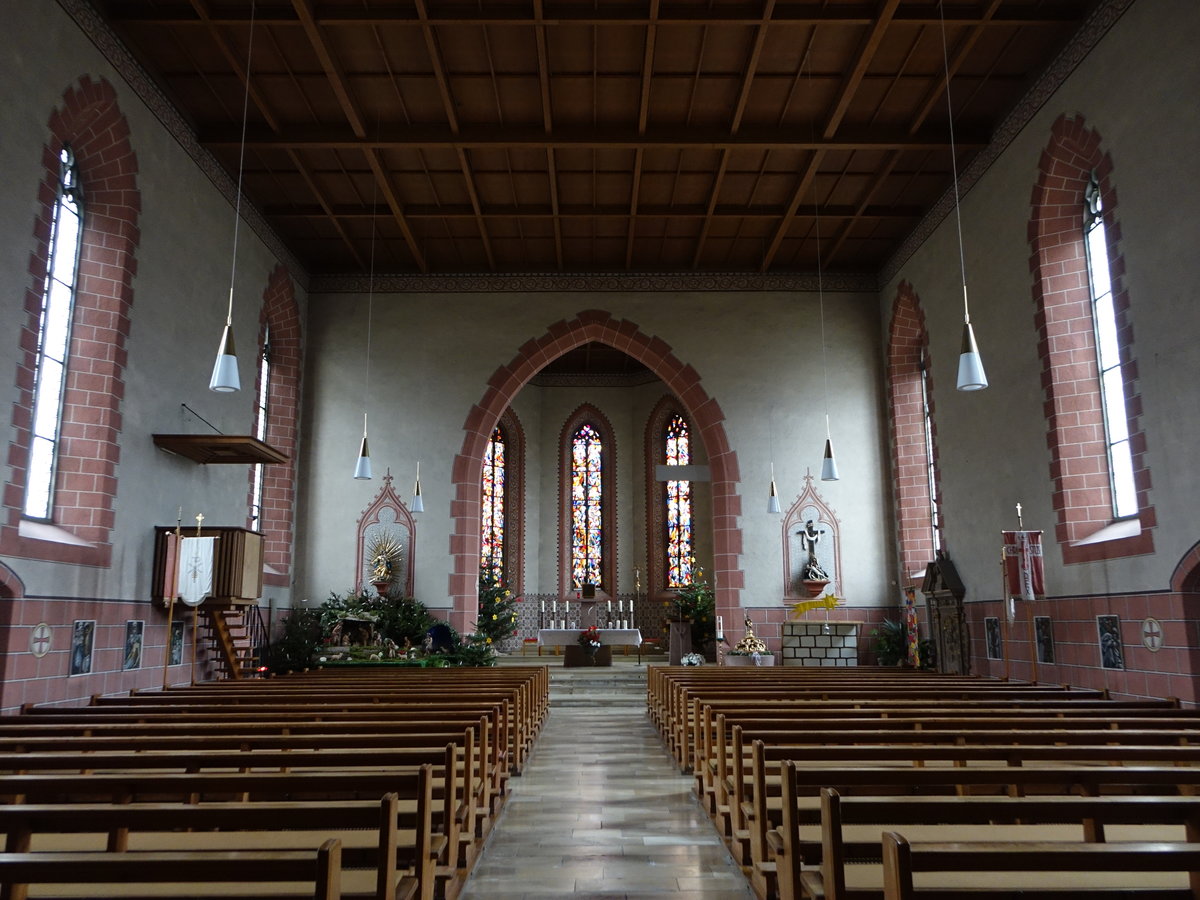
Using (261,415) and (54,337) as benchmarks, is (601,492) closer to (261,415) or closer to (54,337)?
(261,415)

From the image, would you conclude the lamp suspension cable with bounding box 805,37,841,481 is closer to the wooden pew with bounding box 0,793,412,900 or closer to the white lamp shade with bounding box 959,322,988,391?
the white lamp shade with bounding box 959,322,988,391

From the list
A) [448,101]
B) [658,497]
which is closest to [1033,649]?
[448,101]

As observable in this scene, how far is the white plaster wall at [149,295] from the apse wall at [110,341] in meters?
0.02

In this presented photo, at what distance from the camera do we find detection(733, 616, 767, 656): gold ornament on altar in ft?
46.6

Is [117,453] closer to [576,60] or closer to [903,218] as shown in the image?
[576,60]

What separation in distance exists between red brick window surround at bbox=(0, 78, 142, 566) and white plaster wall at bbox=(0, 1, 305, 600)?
152 mm

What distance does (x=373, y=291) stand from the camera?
52.3 ft

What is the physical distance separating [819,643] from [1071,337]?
6.57 metres

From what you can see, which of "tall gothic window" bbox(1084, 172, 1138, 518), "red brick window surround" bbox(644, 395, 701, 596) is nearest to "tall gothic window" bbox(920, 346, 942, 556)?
"tall gothic window" bbox(1084, 172, 1138, 518)

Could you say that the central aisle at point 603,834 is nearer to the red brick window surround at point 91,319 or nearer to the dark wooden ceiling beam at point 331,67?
the red brick window surround at point 91,319

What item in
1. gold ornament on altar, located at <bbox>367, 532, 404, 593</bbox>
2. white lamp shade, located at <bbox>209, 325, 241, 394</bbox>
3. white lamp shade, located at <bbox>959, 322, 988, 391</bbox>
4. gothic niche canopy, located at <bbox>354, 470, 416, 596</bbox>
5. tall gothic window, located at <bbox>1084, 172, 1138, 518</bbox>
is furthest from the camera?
gothic niche canopy, located at <bbox>354, 470, 416, 596</bbox>

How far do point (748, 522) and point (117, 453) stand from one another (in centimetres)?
974

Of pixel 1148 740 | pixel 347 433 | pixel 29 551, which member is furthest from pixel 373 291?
pixel 1148 740

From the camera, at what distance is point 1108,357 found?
9.60m
